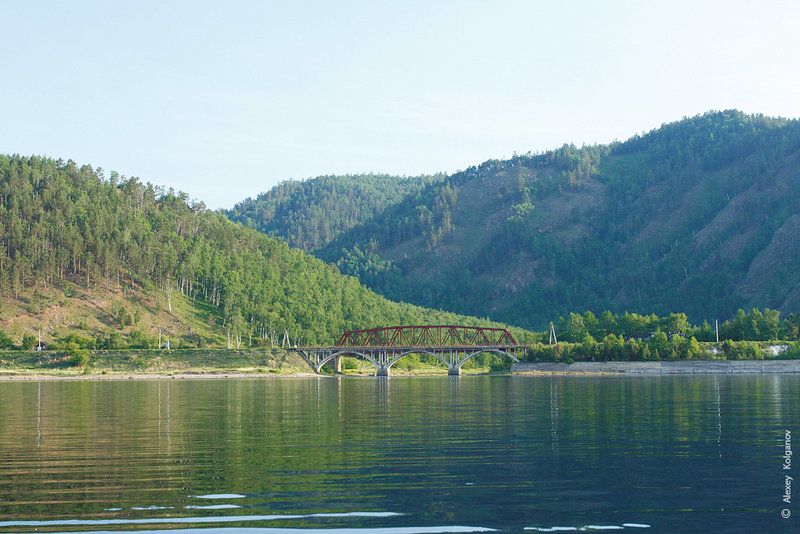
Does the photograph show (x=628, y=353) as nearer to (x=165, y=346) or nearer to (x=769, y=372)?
(x=769, y=372)

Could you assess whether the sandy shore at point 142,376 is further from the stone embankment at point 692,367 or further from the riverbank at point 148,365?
the stone embankment at point 692,367

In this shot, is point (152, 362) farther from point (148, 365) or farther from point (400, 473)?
point (400, 473)

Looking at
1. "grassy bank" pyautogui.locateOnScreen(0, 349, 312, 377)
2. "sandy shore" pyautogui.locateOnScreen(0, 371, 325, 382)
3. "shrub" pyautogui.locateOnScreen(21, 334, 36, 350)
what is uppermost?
"shrub" pyautogui.locateOnScreen(21, 334, 36, 350)

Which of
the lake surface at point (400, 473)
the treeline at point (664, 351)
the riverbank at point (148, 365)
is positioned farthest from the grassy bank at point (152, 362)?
the lake surface at point (400, 473)

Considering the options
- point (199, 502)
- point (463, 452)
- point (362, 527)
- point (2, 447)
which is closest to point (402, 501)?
point (362, 527)

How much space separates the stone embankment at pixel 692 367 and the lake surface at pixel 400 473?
125m

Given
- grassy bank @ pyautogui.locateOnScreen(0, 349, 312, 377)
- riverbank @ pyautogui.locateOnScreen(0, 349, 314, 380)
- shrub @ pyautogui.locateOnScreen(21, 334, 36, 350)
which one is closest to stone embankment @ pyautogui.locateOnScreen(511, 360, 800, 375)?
riverbank @ pyautogui.locateOnScreen(0, 349, 314, 380)

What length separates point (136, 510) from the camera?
24.9 meters

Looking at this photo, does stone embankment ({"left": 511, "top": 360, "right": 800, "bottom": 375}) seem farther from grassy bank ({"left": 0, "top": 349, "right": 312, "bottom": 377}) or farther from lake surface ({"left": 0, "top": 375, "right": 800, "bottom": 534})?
lake surface ({"left": 0, "top": 375, "right": 800, "bottom": 534})

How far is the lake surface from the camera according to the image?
2333cm

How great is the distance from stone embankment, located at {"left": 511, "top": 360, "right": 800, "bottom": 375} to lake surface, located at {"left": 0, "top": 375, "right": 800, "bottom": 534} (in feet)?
410

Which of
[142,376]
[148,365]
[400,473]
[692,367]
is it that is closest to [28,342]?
[148,365]

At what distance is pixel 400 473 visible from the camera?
31.2m

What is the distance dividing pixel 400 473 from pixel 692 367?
158m
